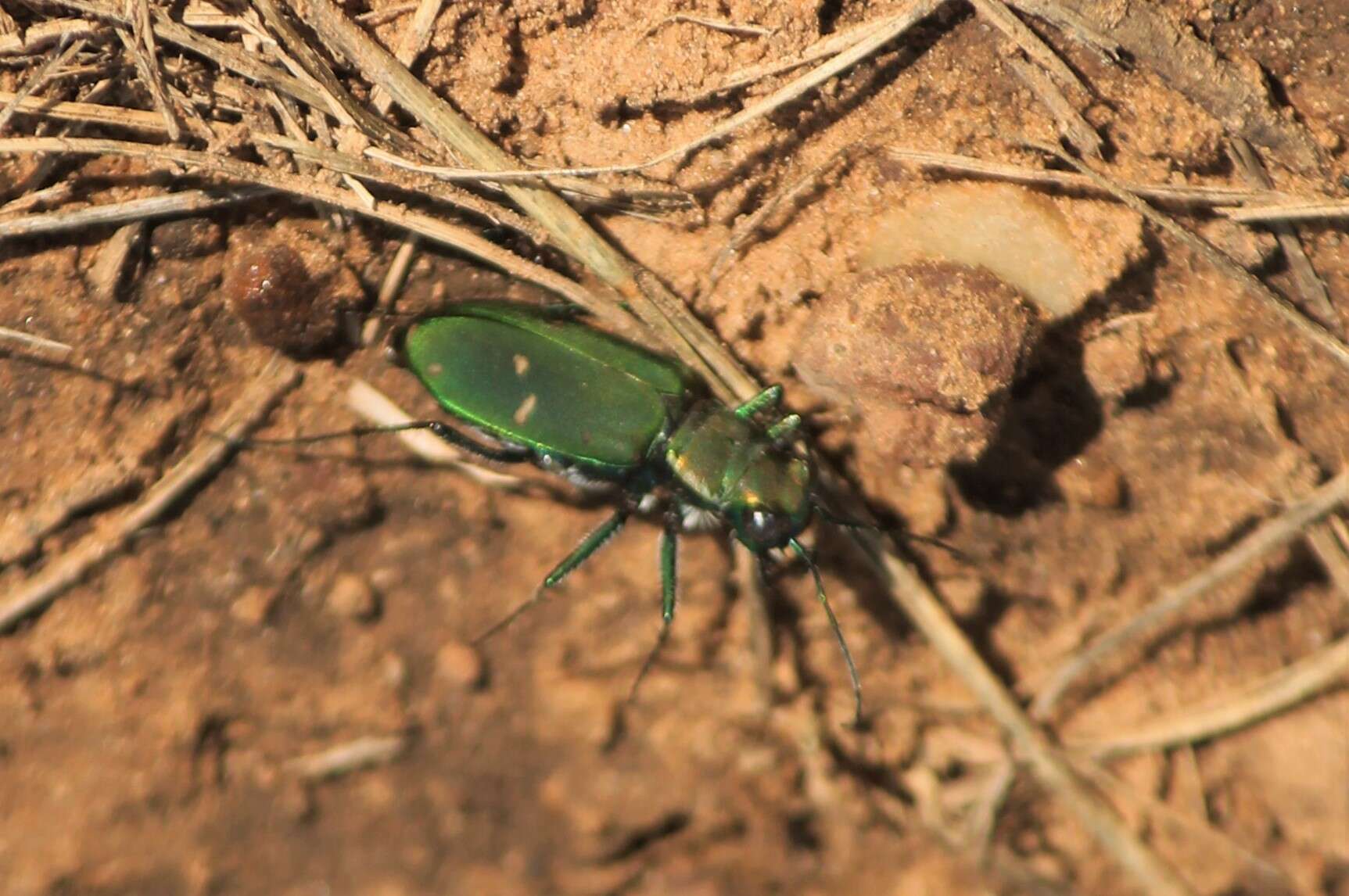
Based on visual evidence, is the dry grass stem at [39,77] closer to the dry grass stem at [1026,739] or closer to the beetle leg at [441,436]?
the beetle leg at [441,436]

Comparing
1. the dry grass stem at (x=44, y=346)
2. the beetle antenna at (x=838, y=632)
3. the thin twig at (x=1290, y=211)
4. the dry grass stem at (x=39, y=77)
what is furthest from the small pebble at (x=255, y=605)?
the thin twig at (x=1290, y=211)

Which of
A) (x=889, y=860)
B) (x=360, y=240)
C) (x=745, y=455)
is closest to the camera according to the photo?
(x=889, y=860)

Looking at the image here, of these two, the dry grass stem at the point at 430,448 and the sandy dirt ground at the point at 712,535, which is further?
the dry grass stem at the point at 430,448

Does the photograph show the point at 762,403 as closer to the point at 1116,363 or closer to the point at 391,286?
the point at 1116,363

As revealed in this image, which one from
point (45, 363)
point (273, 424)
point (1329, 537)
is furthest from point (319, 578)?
point (1329, 537)

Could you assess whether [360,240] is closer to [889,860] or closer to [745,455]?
[745,455]

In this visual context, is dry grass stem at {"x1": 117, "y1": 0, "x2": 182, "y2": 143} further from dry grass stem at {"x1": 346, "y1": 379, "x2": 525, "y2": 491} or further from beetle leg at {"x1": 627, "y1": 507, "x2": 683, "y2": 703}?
beetle leg at {"x1": 627, "y1": 507, "x2": 683, "y2": 703}
